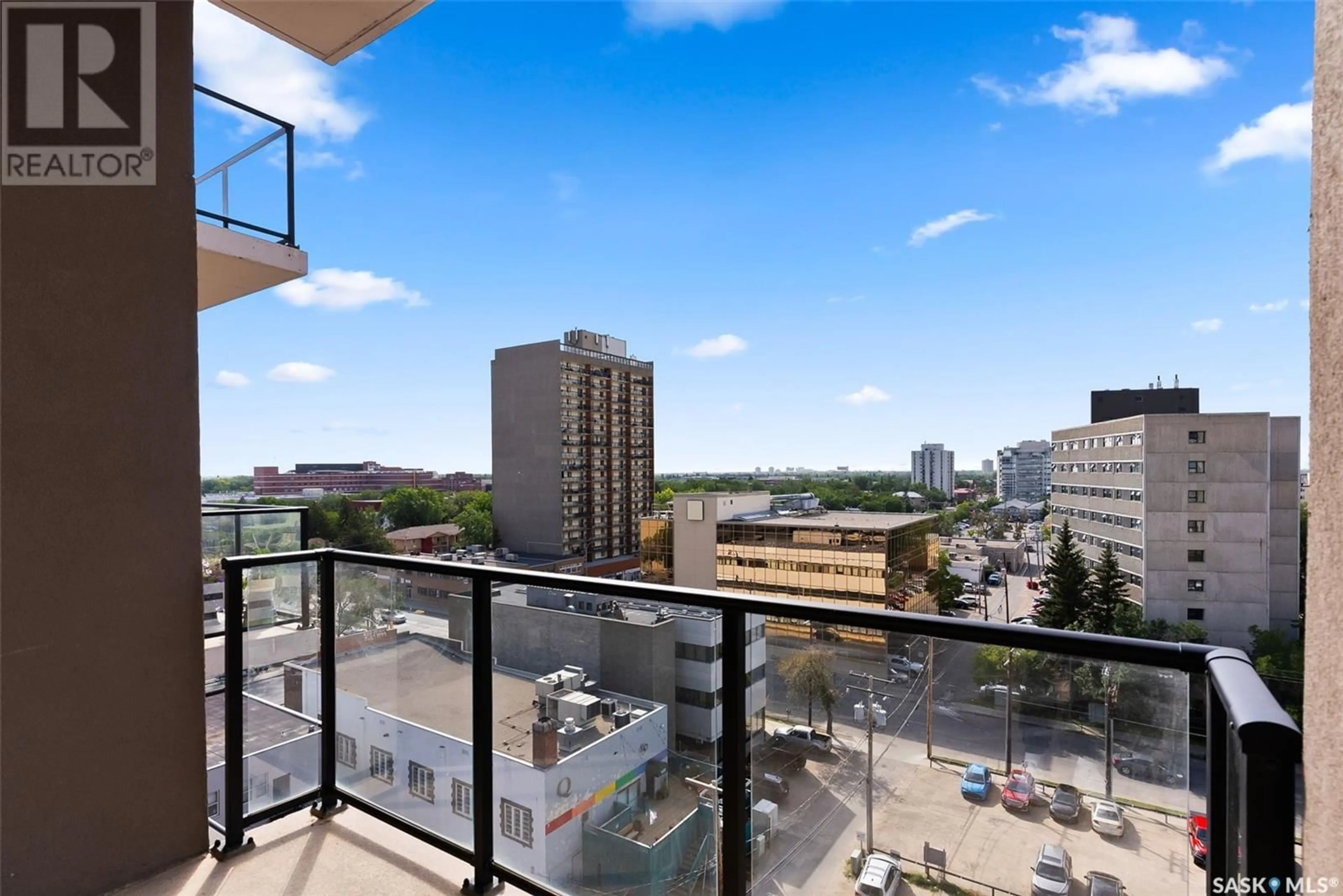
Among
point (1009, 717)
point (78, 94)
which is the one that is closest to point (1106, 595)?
point (1009, 717)

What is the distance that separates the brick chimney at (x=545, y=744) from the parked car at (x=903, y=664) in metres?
0.96

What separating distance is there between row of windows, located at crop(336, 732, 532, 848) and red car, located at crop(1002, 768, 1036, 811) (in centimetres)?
126

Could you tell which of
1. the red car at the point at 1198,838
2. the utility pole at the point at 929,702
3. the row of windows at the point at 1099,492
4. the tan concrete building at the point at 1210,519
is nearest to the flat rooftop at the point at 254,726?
the utility pole at the point at 929,702

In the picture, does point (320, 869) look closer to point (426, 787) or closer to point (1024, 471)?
point (426, 787)

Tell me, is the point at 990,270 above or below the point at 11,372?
above

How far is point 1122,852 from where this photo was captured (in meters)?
0.94

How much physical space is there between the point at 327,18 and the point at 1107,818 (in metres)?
3.08

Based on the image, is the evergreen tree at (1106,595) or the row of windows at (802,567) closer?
the evergreen tree at (1106,595)

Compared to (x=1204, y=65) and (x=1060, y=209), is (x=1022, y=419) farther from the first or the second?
(x=1204, y=65)

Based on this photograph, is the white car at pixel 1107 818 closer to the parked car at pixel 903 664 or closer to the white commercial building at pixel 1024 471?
the parked car at pixel 903 664

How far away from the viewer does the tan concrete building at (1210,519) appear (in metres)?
17.1

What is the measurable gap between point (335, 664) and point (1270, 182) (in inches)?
617

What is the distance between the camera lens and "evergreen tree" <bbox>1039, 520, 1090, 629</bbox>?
1911 cm

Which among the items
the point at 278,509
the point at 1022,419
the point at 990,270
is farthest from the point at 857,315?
the point at 278,509
